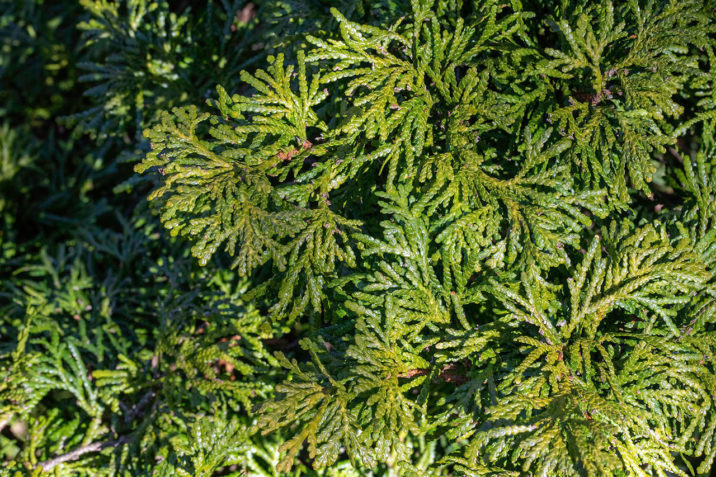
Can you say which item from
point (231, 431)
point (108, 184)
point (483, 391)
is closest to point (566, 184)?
point (483, 391)

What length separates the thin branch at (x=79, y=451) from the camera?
7.06 ft

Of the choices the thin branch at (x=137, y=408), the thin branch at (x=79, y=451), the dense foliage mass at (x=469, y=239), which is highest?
the dense foliage mass at (x=469, y=239)

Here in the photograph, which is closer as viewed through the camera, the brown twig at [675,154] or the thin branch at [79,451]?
the brown twig at [675,154]

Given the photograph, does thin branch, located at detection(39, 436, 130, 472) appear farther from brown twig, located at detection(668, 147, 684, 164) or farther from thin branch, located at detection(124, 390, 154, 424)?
brown twig, located at detection(668, 147, 684, 164)

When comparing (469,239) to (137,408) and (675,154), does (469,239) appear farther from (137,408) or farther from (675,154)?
(137,408)

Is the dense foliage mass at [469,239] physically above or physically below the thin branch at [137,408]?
above

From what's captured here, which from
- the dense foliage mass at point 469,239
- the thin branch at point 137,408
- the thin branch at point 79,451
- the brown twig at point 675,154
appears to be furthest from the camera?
the thin branch at point 137,408

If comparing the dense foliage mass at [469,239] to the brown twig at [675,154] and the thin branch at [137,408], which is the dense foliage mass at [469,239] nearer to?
the brown twig at [675,154]

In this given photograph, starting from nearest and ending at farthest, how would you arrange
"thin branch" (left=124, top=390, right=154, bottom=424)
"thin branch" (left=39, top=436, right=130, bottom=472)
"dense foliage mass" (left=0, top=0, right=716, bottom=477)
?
1. "dense foliage mass" (left=0, top=0, right=716, bottom=477)
2. "thin branch" (left=39, top=436, right=130, bottom=472)
3. "thin branch" (left=124, top=390, right=154, bottom=424)

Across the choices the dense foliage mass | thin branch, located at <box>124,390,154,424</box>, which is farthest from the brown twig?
thin branch, located at <box>124,390,154,424</box>

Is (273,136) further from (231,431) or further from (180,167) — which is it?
(231,431)

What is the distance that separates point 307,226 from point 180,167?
42 cm

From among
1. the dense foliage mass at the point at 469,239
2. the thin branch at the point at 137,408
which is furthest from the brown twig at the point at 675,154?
the thin branch at the point at 137,408

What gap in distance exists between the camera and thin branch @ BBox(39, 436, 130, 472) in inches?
84.7
